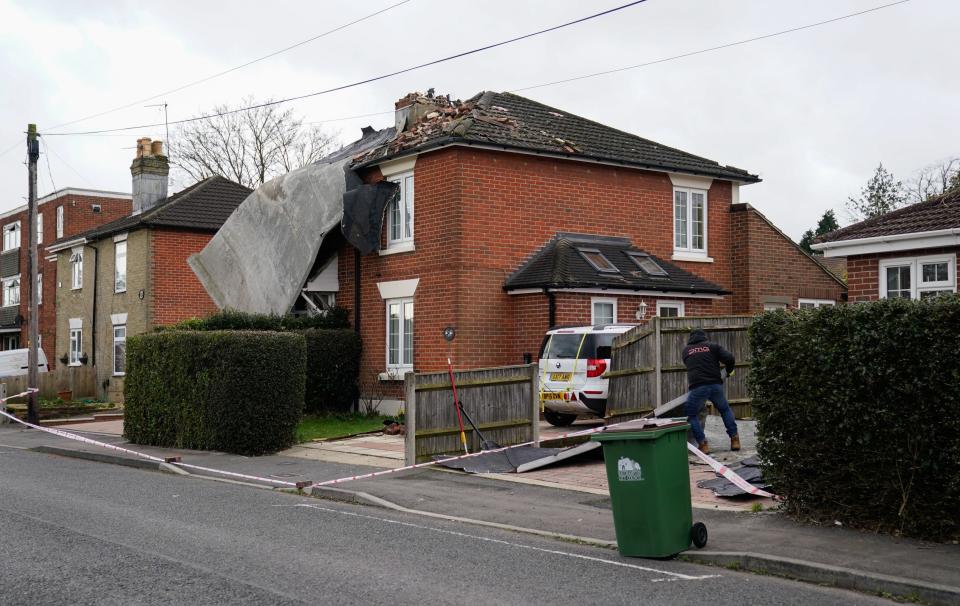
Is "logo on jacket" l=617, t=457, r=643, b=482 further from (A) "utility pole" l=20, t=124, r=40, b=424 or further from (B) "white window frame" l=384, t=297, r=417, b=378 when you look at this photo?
(A) "utility pole" l=20, t=124, r=40, b=424

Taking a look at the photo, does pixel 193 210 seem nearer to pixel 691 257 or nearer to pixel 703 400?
pixel 691 257

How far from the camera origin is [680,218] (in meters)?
24.8

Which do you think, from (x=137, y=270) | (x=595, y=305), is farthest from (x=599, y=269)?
(x=137, y=270)

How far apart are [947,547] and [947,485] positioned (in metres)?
0.50

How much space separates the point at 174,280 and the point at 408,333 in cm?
1305

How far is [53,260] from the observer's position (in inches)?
1705

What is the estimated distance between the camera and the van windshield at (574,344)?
680 inches

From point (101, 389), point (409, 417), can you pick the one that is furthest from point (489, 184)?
point (101, 389)

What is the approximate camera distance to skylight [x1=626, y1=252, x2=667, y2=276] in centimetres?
2206

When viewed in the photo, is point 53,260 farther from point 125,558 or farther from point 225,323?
point 125,558

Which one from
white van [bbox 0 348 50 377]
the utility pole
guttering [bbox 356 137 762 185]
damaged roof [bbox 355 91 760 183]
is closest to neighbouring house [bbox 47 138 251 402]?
white van [bbox 0 348 50 377]

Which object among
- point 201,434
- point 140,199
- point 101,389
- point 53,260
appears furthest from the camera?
point 53,260

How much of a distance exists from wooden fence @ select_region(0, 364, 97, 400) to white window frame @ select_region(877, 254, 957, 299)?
25044mm

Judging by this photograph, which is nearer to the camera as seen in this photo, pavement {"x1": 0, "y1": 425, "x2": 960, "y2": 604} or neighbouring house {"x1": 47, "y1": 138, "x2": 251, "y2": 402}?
pavement {"x1": 0, "y1": 425, "x2": 960, "y2": 604}
